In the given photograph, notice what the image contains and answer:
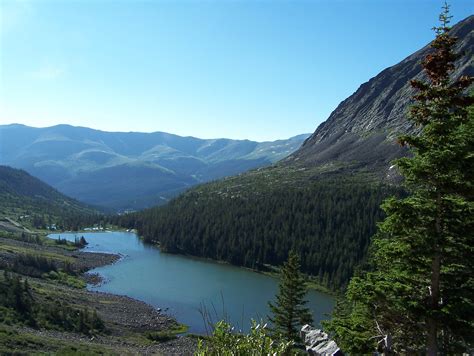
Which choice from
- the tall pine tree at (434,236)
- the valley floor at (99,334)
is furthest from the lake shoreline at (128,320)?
the tall pine tree at (434,236)

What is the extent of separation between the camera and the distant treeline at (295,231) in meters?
143

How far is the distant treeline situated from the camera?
143 metres

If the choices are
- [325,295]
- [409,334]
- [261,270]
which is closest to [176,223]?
[261,270]

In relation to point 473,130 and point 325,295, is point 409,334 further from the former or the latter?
point 325,295

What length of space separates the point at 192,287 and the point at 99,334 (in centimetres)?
4261

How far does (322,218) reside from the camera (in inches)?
6565

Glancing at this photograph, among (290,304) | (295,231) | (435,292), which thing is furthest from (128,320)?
(295,231)

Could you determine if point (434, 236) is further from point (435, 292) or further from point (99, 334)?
point (99, 334)

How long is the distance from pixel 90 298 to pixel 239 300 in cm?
3402

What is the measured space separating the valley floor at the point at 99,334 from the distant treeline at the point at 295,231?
52732 mm

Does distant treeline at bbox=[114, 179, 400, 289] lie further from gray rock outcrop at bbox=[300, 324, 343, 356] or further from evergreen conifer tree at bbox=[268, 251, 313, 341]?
gray rock outcrop at bbox=[300, 324, 343, 356]

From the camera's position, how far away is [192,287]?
118062mm

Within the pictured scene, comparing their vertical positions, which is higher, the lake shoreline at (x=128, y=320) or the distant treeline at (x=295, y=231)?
the distant treeline at (x=295, y=231)

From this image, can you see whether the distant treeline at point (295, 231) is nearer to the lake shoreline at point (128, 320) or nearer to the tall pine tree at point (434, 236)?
the lake shoreline at point (128, 320)
